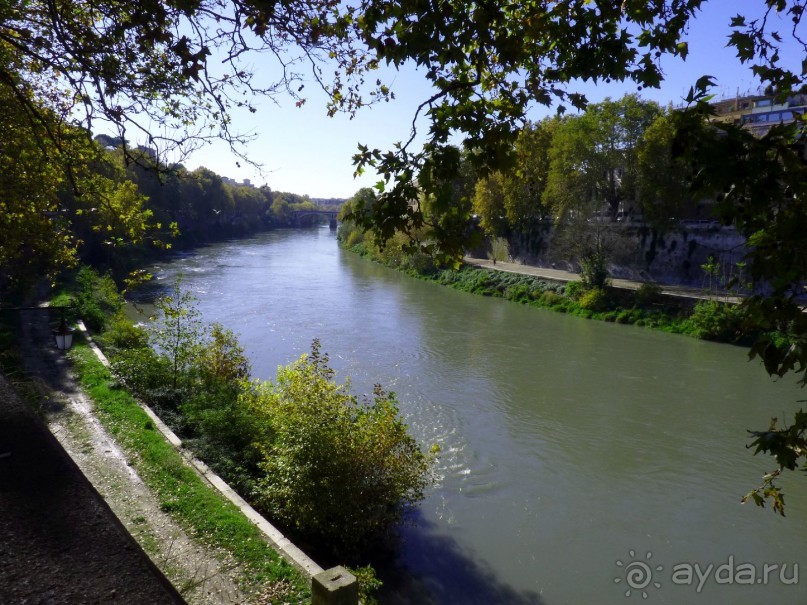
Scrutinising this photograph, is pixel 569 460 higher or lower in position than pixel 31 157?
lower

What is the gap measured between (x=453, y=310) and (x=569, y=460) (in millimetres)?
13848

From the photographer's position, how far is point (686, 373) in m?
14.7

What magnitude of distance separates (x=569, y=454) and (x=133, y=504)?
6.60 metres

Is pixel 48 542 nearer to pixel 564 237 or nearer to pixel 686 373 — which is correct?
pixel 686 373

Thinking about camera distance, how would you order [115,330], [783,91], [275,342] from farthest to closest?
[275,342] → [115,330] → [783,91]

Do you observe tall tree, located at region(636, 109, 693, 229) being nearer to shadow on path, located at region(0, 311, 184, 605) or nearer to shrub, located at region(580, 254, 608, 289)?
shrub, located at region(580, 254, 608, 289)

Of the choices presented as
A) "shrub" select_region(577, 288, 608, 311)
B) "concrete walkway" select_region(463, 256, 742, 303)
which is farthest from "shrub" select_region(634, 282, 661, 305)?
"shrub" select_region(577, 288, 608, 311)

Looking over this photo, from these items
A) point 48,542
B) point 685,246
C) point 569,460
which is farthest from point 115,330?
point 685,246

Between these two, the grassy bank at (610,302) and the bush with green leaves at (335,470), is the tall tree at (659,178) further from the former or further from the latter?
the bush with green leaves at (335,470)

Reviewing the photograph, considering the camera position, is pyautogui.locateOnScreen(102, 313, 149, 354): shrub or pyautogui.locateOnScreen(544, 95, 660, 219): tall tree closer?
pyautogui.locateOnScreen(102, 313, 149, 354): shrub

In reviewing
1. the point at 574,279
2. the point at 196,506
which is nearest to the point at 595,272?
the point at 574,279
